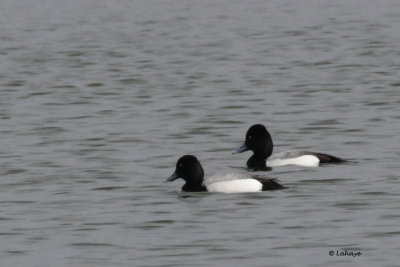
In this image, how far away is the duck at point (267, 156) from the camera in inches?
771

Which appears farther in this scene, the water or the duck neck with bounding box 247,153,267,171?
the duck neck with bounding box 247,153,267,171

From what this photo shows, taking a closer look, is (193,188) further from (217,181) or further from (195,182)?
(217,181)

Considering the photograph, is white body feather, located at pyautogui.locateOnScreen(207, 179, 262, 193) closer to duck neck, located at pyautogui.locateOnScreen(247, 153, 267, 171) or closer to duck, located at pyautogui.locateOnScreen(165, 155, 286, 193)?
duck, located at pyautogui.locateOnScreen(165, 155, 286, 193)

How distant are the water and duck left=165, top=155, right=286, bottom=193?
23 cm

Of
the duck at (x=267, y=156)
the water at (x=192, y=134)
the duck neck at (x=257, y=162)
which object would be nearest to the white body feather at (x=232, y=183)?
the water at (x=192, y=134)

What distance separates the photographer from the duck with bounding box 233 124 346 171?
19578mm

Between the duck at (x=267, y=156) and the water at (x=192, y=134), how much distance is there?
0.77 feet

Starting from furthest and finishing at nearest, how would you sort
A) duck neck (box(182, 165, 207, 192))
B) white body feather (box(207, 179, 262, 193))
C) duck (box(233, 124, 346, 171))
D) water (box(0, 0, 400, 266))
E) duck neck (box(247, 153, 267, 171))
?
duck neck (box(247, 153, 267, 171)) < duck (box(233, 124, 346, 171)) < duck neck (box(182, 165, 207, 192)) < white body feather (box(207, 179, 262, 193)) < water (box(0, 0, 400, 266))

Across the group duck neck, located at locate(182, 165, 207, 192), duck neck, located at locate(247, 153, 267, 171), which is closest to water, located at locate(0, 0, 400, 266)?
duck neck, located at locate(247, 153, 267, 171)

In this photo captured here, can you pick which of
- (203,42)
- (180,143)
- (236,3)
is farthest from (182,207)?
(236,3)

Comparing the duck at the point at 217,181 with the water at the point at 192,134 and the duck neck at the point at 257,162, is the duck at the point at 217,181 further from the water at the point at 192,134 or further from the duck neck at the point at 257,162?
the duck neck at the point at 257,162

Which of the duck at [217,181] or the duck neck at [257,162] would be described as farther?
the duck neck at [257,162]

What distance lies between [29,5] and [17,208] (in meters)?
37.6

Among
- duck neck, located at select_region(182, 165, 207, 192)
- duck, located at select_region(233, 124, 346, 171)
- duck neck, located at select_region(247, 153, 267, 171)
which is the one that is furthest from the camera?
duck neck, located at select_region(247, 153, 267, 171)
